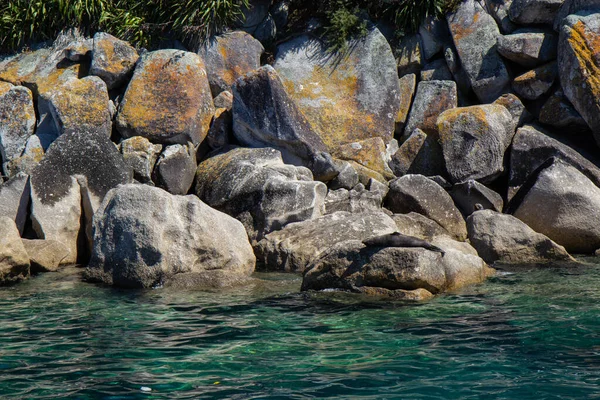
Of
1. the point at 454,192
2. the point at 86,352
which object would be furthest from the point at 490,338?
the point at 454,192

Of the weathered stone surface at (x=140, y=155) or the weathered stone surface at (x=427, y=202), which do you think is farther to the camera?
the weathered stone surface at (x=140, y=155)

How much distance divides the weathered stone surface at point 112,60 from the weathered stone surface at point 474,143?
6673 mm

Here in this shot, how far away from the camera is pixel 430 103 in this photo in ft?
53.6

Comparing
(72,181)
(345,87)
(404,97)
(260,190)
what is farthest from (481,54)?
(72,181)

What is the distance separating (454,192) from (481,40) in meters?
4.00

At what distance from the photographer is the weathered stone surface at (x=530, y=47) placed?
15891 millimetres

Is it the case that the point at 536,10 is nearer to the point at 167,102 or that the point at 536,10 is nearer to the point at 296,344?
the point at 167,102

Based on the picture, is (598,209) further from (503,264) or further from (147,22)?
(147,22)

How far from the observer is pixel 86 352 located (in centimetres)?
691

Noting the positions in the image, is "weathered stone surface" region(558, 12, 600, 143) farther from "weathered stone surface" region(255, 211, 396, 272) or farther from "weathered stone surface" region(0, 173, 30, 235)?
"weathered stone surface" region(0, 173, 30, 235)

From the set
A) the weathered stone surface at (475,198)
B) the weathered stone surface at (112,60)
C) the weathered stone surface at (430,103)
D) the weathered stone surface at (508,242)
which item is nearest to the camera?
the weathered stone surface at (508,242)

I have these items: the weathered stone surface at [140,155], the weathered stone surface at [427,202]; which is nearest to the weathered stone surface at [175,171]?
the weathered stone surface at [140,155]

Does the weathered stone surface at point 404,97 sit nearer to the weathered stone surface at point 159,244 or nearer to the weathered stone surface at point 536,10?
the weathered stone surface at point 536,10

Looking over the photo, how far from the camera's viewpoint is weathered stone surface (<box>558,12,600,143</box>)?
14859 mm
